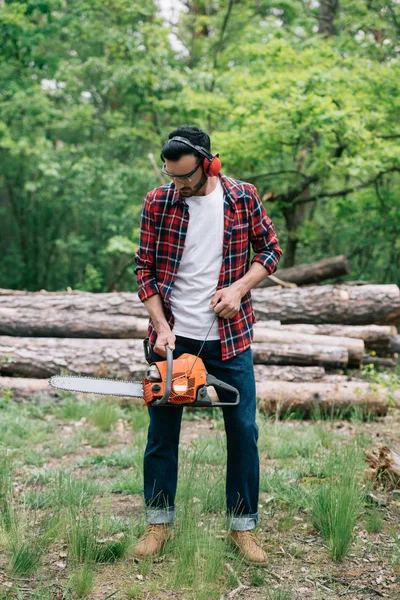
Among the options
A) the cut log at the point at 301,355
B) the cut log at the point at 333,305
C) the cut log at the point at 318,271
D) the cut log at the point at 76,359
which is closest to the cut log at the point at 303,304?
the cut log at the point at 333,305

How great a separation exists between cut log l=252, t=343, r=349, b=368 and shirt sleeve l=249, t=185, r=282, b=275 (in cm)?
347

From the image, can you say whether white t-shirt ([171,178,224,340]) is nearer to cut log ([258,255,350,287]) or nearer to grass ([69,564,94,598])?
grass ([69,564,94,598])

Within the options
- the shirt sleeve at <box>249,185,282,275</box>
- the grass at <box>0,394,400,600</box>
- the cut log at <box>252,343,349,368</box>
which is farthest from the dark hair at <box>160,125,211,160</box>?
the cut log at <box>252,343,349,368</box>

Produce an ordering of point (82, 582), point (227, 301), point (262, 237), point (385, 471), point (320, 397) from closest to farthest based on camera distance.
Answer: point (82, 582) < point (227, 301) < point (262, 237) < point (385, 471) < point (320, 397)

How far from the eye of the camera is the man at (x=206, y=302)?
2.86m

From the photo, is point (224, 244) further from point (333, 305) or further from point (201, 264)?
point (333, 305)

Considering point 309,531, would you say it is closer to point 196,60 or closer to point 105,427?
point 105,427

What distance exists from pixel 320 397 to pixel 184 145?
11.9 ft

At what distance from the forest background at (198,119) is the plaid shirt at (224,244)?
5.01 metres

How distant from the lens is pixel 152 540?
2.89 meters

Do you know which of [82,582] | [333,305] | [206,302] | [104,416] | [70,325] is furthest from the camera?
[333,305]

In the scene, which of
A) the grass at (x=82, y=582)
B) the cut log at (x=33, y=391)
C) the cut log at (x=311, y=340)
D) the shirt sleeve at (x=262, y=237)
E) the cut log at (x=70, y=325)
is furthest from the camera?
the cut log at (x=70, y=325)

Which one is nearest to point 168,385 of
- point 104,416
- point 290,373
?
point 104,416

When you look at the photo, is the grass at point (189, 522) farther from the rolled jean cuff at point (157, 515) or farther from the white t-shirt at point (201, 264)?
the white t-shirt at point (201, 264)
